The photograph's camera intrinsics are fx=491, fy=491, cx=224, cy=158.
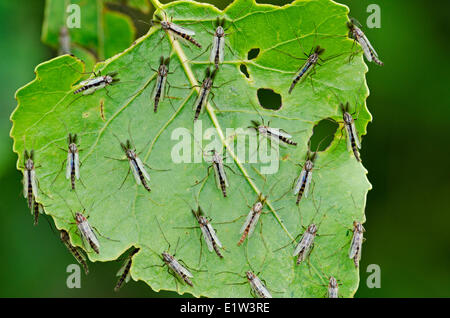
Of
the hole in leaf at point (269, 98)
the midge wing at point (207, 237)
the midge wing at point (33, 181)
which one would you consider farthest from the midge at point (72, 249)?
the hole in leaf at point (269, 98)

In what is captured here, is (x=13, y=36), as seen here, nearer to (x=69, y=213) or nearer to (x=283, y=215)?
(x=69, y=213)

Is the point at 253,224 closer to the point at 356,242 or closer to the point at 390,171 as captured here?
the point at 356,242

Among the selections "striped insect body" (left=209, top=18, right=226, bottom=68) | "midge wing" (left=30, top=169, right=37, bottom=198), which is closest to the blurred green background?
"midge wing" (left=30, top=169, right=37, bottom=198)

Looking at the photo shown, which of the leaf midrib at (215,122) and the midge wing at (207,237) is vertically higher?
the leaf midrib at (215,122)

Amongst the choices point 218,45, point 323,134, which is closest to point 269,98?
point 323,134

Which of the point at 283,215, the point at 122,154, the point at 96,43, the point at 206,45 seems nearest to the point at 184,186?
the point at 122,154

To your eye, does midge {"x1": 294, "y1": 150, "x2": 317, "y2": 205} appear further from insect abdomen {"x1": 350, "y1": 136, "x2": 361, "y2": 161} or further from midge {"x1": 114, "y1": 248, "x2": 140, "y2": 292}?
midge {"x1": 114, "y1": 248, "x2": 140, "y2": 292}

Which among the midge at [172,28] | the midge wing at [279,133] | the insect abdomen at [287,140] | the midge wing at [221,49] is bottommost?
the insect abdomen at [287,140]

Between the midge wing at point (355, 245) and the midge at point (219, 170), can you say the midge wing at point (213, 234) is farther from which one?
the midge wing at point (355, 245)
